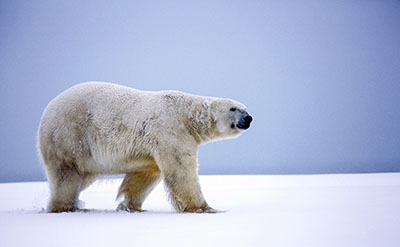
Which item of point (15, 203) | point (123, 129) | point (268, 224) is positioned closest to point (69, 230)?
point (268, 224)

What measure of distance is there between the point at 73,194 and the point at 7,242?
1.82 meters

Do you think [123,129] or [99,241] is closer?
[99,241]

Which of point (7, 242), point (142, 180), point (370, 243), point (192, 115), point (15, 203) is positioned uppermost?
point (192, 115)

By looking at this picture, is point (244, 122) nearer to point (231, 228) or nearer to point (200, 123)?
point (200, 123)

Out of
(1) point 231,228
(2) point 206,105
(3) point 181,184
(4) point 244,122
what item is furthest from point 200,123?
(1) point 231,228

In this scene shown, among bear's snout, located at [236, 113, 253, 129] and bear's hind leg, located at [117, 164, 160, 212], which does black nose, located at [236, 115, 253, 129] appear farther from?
A: bear's hind leg, located at [117, 164, 160, 212]

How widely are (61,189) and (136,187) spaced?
736 millimetres

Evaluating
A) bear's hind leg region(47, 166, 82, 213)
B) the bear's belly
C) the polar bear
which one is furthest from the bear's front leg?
bear's hind leg region(47, 166, 82, 213)

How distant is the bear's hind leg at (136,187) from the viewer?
4.41 metres

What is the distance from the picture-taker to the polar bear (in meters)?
3.92

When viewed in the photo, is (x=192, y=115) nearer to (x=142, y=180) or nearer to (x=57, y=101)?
(x=142, y=180)

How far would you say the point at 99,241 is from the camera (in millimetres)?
2330

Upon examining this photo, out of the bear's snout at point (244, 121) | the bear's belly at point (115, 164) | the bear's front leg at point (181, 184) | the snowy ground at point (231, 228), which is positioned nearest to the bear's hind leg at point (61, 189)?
the bear's belly at point (115, 164)

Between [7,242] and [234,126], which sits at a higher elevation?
[234,126]
